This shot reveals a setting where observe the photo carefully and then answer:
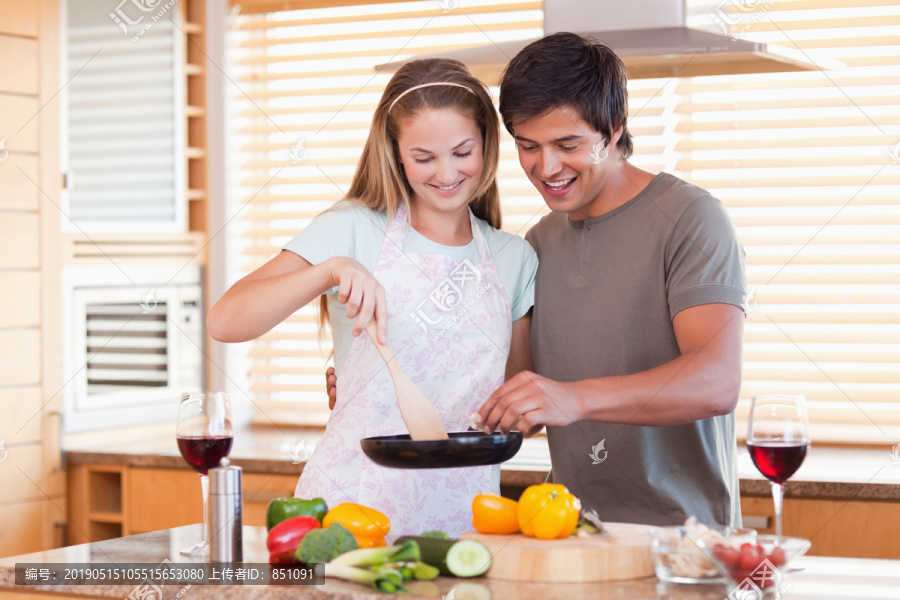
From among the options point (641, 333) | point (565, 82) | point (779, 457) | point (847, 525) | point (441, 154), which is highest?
point (565, 82)

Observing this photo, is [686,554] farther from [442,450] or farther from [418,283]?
[418,283]

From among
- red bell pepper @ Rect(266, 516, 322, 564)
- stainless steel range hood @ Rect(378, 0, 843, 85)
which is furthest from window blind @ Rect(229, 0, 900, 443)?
red bell pepper @ Rect(266, 516, 322, 564)

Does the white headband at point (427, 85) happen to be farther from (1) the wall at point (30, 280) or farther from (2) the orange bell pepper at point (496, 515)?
(1) the wall at point (30, 280)

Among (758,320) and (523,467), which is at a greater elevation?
(758,320)

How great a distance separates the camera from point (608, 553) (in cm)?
101

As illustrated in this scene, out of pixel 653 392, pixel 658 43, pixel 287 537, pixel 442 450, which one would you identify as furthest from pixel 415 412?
pixel 658 43

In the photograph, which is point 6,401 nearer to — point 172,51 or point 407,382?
point 172,51

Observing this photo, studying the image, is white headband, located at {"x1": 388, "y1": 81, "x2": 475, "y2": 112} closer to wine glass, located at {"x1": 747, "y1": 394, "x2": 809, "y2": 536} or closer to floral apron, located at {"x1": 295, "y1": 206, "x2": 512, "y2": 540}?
floral apron, located at {"x1": 295, "y1": 206, "x2": 512, "y2": 540}

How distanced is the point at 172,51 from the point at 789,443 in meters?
2.26

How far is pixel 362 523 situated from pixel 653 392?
1.45ft

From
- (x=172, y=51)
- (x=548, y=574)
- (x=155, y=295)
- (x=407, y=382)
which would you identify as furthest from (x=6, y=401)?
(x=548, y=574)

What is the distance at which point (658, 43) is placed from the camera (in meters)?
1.56

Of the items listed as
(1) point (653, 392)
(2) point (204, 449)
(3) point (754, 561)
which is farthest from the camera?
(1) point (653, 392)

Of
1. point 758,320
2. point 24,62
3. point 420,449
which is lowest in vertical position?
point 420,449
